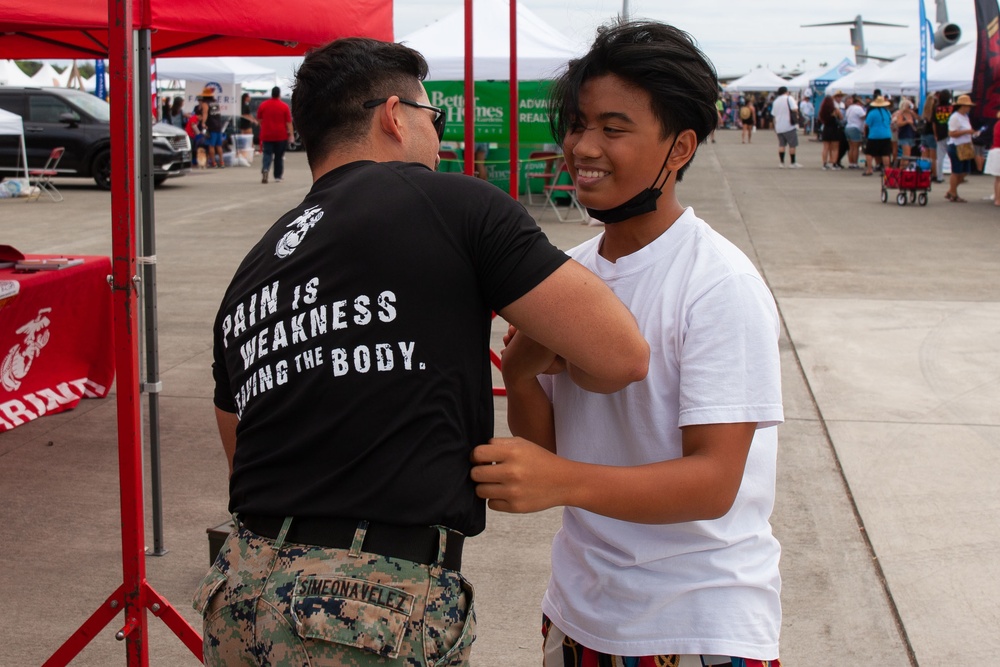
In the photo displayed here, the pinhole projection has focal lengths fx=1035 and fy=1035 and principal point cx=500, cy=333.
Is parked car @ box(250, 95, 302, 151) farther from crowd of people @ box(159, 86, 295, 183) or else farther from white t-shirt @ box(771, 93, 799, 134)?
white t-shirt @ box(771, 93, 799, 134)

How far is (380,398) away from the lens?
4.70 feet

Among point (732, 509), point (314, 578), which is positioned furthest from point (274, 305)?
point (732, 509)

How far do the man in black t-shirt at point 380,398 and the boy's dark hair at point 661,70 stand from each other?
0.28 metres

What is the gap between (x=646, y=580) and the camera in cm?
162

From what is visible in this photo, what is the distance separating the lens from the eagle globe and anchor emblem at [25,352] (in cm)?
561

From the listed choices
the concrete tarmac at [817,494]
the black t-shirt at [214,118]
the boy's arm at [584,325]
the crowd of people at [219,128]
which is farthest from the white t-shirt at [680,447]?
the black t-shirt at [214,118]

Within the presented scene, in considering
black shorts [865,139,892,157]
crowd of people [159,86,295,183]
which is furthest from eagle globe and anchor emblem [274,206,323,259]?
black shorts [865,139,892,157]

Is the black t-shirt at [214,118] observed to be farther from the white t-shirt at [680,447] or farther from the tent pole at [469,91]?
the white t-shirt at [680,447]

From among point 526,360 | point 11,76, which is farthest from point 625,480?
point 11,76

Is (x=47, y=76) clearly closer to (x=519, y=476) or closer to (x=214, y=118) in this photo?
(x=214, y=118)

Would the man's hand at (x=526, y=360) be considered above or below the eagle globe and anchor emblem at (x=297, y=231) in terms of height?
below

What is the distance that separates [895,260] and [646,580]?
10.2 metres

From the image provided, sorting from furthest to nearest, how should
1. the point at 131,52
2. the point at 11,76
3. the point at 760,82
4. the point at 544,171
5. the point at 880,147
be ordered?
the point at 760,82 → the point at 11,76 → the point at 880,147 → the point at 544,171 → the point at 131,52

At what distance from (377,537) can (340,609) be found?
4.3 inches
